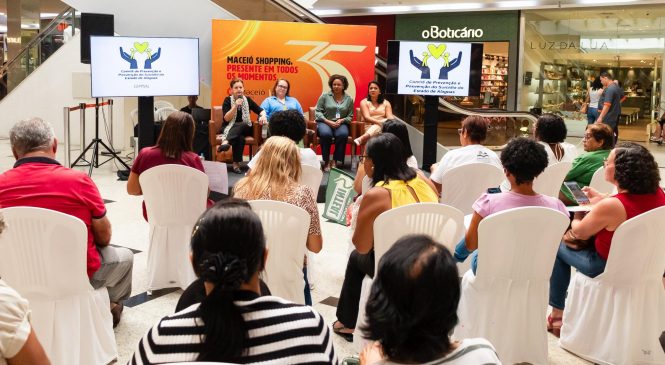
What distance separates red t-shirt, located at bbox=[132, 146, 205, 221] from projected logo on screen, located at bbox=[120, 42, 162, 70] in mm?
3547

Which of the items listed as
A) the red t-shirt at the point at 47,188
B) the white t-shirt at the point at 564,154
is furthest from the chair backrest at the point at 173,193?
the white t-shirt at the point at 564,154

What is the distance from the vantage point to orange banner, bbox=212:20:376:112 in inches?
376

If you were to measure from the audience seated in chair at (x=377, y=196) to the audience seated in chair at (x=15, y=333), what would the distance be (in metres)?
1.98

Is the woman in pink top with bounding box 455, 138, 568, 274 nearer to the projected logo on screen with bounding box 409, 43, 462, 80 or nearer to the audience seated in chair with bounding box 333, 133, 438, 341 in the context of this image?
the audience seated in chair with bounding box 333, 133, 438, 341

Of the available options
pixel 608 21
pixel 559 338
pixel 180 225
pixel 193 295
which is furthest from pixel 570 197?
pixel 608 21

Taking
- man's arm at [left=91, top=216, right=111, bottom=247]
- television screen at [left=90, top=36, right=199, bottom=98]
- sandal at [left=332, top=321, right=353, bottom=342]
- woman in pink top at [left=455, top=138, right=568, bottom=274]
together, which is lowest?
sandal at [left=332, top=321, right=353, bottom=342]

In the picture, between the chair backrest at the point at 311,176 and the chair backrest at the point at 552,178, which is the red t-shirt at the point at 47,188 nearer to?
the chair backrest at the point at 311,176

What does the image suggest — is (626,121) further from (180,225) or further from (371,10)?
(180,225)

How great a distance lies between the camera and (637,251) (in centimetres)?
341

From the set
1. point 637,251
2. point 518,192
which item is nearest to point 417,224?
point 518,192

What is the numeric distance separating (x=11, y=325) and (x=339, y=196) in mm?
2680

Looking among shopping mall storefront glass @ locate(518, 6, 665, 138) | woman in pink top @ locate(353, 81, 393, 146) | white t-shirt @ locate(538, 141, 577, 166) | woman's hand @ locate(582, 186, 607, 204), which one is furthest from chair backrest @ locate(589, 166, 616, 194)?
shopping mall storefront glass @ locate(518, 6, 665, 138)

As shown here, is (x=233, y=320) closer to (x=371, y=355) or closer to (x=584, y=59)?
(x=371, y=355)

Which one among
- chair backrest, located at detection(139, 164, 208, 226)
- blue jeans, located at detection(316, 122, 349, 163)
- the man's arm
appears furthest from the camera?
blue jeans, located at detection(316, 122, 349, 163)
